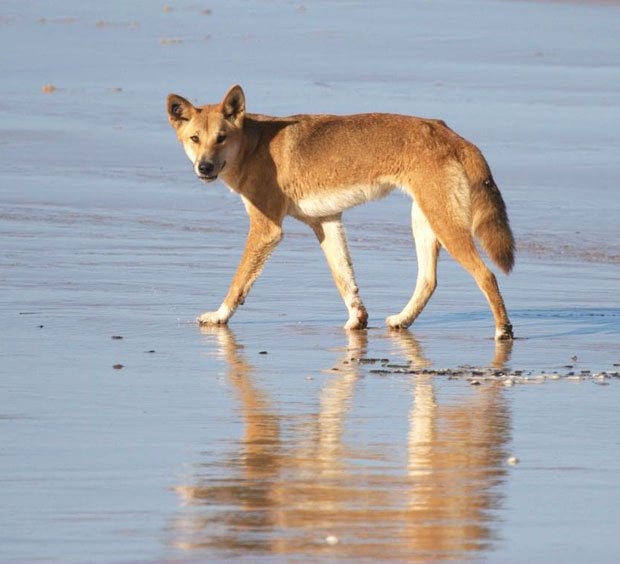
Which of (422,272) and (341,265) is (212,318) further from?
(422,272)

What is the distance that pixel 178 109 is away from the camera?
1132cm

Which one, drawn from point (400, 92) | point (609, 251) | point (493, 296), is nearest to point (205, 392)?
point (493, 296)

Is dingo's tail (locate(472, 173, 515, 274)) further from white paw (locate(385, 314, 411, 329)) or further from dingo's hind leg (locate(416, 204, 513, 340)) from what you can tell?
white paw (locate(385, 314, 411, 329))

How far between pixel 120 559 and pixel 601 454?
2395 mm

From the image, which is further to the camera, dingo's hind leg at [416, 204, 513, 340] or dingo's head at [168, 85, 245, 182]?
dingo's head at [168, 85, 245, 182]

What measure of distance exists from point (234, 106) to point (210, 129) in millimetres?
258

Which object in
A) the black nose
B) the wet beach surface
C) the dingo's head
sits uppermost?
the dingo's head

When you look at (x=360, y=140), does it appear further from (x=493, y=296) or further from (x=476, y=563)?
(x=476, y=563)

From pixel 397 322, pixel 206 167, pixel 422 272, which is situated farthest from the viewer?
pixel 422 272

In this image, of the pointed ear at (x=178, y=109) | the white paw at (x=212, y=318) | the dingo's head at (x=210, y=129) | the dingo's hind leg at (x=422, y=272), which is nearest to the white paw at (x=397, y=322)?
the dingo's hind leg at (x=422, y=272)

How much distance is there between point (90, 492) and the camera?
631 cm

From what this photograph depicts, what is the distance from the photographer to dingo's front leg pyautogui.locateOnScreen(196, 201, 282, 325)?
1060 cm

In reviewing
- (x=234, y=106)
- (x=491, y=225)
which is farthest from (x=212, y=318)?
(x=491, y=225)

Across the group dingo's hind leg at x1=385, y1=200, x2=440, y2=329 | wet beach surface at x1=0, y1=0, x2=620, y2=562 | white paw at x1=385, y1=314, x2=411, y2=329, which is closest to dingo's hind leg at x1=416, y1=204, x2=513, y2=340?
dingo's hind leg at x1=385, y1=200, x2=440, y2=329
